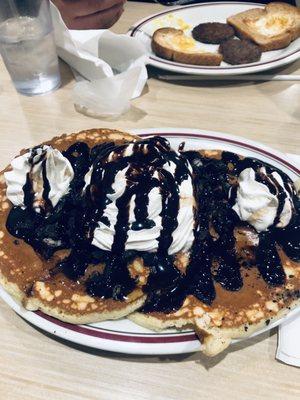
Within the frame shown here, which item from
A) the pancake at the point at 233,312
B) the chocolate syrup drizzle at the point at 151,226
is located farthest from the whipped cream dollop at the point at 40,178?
the pancake at the point at 233,312

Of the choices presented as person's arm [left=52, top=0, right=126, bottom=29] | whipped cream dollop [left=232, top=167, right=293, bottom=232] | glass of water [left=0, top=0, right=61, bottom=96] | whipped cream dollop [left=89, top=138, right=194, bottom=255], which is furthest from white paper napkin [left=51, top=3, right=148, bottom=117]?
whipped cream dollop [left=232, top=167, right=293, bottom=232]

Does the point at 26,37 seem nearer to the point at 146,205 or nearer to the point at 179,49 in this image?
the point at 179,49

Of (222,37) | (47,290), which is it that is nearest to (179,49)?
(222,37)

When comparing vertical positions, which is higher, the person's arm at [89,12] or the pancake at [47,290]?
the person's arm at [89,12]

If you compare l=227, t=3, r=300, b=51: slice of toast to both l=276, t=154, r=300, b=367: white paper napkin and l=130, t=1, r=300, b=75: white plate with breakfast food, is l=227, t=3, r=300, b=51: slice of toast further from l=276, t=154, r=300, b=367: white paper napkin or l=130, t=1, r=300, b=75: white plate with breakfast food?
l=276, t=154, r=300, b=367: white paper napkin

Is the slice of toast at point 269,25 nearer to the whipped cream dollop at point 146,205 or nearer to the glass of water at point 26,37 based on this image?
the glass of water at point 26,37

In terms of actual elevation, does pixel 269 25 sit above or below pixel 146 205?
below

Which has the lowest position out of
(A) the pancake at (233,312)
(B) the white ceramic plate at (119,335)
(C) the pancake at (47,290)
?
(B) the white ceramic plate at (119,335)

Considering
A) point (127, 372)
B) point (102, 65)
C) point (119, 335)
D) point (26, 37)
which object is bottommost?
point (127, 372)
